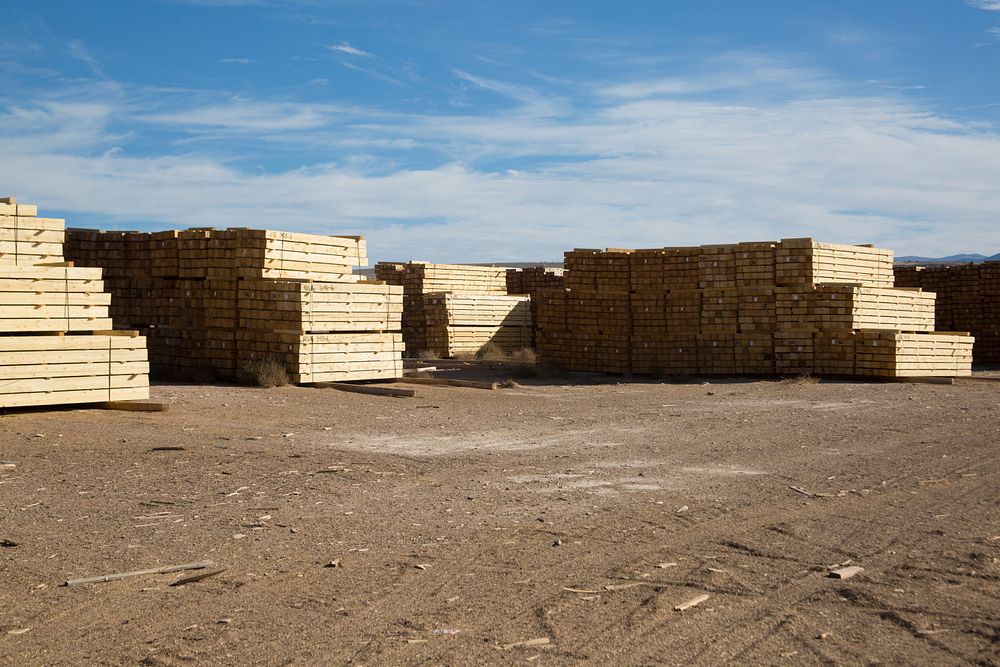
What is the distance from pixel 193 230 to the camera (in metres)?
19.4

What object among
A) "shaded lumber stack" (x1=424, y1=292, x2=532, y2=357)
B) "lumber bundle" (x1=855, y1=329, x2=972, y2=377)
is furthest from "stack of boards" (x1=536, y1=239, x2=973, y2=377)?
"shaded lumber stack" (x1=424, y1=292, x2=532, y2=357)

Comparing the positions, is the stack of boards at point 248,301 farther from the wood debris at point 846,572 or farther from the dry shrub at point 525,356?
the wood debris at point 846,572

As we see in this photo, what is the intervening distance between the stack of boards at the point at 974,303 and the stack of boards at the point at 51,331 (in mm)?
24374

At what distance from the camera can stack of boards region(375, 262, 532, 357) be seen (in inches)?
1179

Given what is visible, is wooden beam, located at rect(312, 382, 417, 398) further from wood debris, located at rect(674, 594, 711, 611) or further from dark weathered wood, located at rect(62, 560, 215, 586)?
wood debris, located at rect(674, 594, 711, 611)

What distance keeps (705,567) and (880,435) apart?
764 centimetres

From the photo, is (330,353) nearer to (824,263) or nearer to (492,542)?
(824,263)

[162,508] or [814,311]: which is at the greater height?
[814,311]

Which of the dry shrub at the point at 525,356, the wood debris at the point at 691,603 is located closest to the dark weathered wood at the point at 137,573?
the wood debris at the point at 691,603

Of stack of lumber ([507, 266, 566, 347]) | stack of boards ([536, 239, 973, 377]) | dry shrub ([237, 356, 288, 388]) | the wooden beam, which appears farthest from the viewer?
stack of lumber ([507, 266, 566, 347])

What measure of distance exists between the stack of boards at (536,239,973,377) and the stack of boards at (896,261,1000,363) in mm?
6560

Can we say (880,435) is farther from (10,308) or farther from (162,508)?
(10,308)

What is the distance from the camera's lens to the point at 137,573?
6.00 m

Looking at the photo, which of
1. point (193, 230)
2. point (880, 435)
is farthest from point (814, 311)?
point (193, 230)
